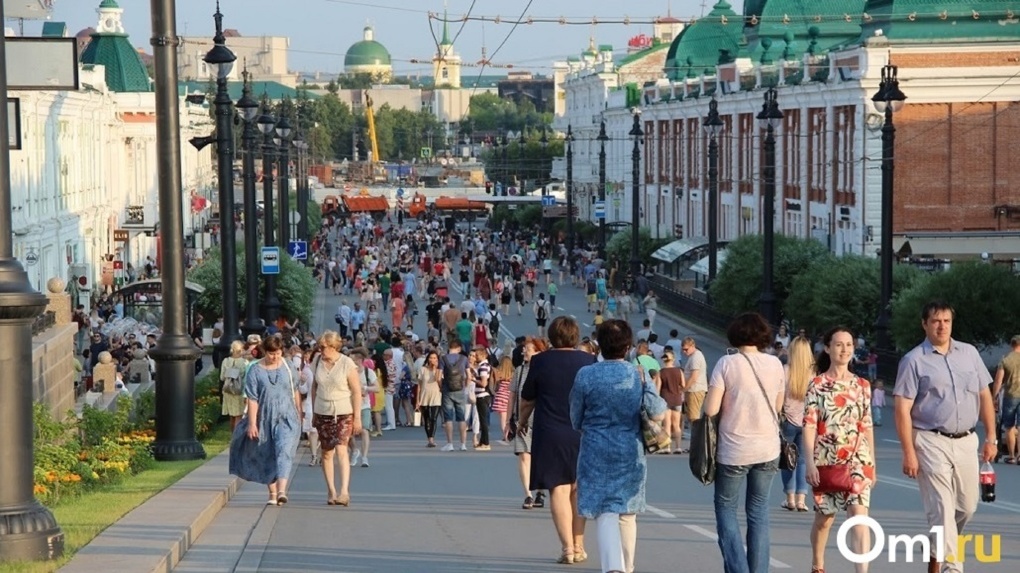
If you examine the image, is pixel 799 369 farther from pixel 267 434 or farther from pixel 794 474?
pixel 267 434

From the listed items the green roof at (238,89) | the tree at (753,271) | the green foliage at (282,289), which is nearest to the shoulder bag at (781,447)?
the green foliage at (282,289)

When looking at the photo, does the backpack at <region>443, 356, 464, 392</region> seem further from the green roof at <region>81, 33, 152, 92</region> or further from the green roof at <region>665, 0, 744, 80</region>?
the green roof at <region>665, 0, 744, 80</region>

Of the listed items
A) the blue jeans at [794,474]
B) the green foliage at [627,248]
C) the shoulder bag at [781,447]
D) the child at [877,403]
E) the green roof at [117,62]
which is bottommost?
the green foliage at [627,248]

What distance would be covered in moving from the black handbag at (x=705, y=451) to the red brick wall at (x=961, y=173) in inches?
1956

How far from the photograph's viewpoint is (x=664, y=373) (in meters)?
24.6

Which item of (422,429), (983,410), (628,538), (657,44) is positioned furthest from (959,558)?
(657,44)

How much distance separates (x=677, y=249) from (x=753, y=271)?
21053 mm

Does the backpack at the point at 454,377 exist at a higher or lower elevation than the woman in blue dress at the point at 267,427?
lower

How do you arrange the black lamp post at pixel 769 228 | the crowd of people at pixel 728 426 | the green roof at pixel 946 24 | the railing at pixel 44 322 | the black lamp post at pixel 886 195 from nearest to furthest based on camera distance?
the crowd of people at pixel 728 426
the railing at pixel 44 322
the black lamp post at pixel 886 195
the black lamp post at pixel 769 228
the green roof at pixel 946 24

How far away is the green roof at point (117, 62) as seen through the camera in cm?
7825

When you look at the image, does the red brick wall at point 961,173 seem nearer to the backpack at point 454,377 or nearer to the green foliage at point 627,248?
the green foliage at point 627,248

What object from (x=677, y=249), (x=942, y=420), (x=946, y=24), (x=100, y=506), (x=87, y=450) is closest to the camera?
(x=942, y=420)

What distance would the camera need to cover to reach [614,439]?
1110cm

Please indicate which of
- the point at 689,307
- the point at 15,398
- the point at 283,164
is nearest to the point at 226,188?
the point at 15,398
